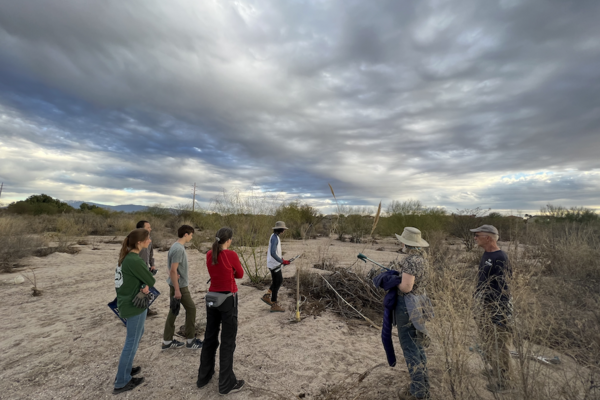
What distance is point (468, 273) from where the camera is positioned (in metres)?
6.09

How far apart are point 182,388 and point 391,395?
2.42 m

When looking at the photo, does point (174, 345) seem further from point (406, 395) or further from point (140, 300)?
point (406, 395)

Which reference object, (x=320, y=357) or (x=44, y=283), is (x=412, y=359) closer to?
(x=320, y=357)

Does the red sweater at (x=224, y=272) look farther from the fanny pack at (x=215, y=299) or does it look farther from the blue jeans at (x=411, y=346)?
the blue jeans at (x=411, y=346)

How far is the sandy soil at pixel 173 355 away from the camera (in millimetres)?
3242

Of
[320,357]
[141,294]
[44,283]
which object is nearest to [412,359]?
[320,357]

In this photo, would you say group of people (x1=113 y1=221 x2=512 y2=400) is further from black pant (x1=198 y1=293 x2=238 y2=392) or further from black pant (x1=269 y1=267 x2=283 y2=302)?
black pant (x1=269 y1=267 x2=283 y2=302)

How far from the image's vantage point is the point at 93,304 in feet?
20.9

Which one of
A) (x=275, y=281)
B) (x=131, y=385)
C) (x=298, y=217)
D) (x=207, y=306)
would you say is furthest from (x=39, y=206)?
(x=207, y=306)

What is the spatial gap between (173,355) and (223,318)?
5.25 ft

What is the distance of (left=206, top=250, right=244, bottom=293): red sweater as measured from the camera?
10.3 ft

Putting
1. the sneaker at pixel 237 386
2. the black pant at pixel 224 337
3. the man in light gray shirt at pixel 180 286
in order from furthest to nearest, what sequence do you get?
the man in light gray shirt at pixel 180 286 → the sneaker at pixel 237 386 → the black pant at pixel 224 337

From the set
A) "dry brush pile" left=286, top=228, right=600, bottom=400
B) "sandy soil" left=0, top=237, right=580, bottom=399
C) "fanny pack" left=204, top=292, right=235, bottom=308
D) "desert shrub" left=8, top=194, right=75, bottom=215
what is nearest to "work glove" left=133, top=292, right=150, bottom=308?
"fanny pack" left=204, top=292, right=235, bottom=308

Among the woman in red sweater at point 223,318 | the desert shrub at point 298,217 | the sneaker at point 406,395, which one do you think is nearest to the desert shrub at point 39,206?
the desert shrub at point 298,217
